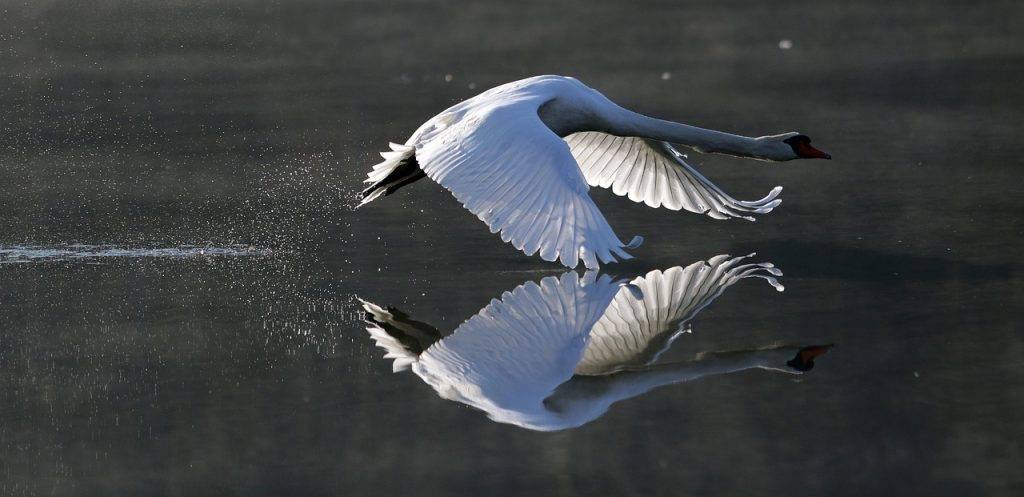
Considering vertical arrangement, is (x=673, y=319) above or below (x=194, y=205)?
above

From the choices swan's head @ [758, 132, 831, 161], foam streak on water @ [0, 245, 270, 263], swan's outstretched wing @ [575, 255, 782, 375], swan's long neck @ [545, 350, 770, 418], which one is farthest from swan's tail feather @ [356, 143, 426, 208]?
swan's long neck @ [545, 350, 770, 418]

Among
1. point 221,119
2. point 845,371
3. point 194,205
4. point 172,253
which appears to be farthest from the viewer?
point 221,119

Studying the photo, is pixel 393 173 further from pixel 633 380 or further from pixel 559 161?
pixel 633 380

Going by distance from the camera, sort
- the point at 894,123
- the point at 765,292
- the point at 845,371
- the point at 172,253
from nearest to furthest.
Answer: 1. the point at 845,371
2. the point at 765,292
3. the point at 172,253
4. the point at 894,123

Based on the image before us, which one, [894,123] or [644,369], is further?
[894,123]

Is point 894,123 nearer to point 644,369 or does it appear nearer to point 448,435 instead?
point 644,369

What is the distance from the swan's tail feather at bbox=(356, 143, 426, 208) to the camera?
824 centimetres

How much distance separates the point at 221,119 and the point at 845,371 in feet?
25.7

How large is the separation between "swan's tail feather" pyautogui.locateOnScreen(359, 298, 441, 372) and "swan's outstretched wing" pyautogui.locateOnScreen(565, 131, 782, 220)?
2335 millimetres

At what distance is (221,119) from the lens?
41.0 feet

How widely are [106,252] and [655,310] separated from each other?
339cm

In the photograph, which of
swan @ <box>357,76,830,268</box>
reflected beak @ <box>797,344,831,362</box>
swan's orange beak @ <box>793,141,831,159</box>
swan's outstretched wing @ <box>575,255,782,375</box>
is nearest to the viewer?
reflected beak @ <box>797,344,831,362</box>

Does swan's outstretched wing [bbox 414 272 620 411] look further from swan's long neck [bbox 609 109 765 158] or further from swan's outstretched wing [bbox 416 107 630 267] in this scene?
swan's long neck [bbox 609 109 765 158]

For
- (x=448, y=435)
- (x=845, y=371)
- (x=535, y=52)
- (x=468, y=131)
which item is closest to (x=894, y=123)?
(x=535, y=52)
